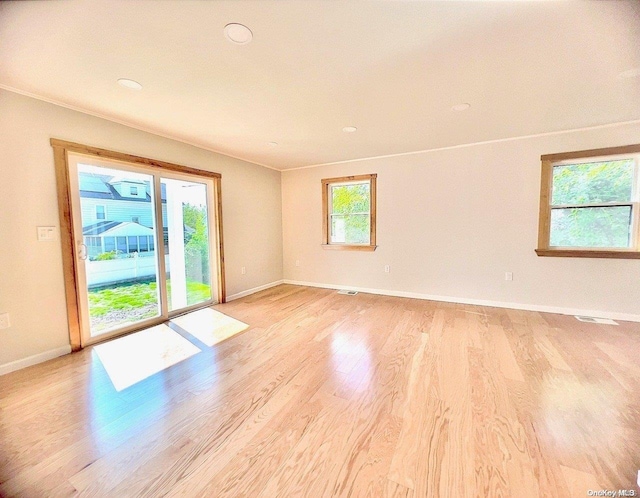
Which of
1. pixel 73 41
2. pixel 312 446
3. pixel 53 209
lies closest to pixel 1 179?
pixel 53 209

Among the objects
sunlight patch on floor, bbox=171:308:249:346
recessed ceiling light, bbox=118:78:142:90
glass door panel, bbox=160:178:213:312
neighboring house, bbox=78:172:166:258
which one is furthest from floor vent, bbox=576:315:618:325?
neighboring house, bbox=78:172:166:258

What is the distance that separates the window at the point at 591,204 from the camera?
9.96 ft

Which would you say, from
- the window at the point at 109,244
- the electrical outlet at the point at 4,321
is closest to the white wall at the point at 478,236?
the window at the point at 109,244

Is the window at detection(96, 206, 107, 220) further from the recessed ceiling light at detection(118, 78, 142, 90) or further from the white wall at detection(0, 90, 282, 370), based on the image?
the recessed ceiling light at detection(118, 78, 142, 90)

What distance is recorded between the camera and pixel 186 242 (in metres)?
3.63

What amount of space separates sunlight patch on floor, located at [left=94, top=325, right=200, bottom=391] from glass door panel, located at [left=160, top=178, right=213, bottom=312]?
2.27 feet

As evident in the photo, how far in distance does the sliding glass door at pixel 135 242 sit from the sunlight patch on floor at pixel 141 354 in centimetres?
28

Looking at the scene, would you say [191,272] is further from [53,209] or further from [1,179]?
[1,179]

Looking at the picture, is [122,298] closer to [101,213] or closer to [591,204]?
[101,213]

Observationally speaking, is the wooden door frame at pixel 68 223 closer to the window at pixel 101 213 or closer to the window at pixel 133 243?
the window at pixel 101 213

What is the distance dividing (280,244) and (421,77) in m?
4.00

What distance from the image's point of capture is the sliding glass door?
2.62 m

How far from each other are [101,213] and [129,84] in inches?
55.9

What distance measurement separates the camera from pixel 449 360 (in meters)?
2.26
